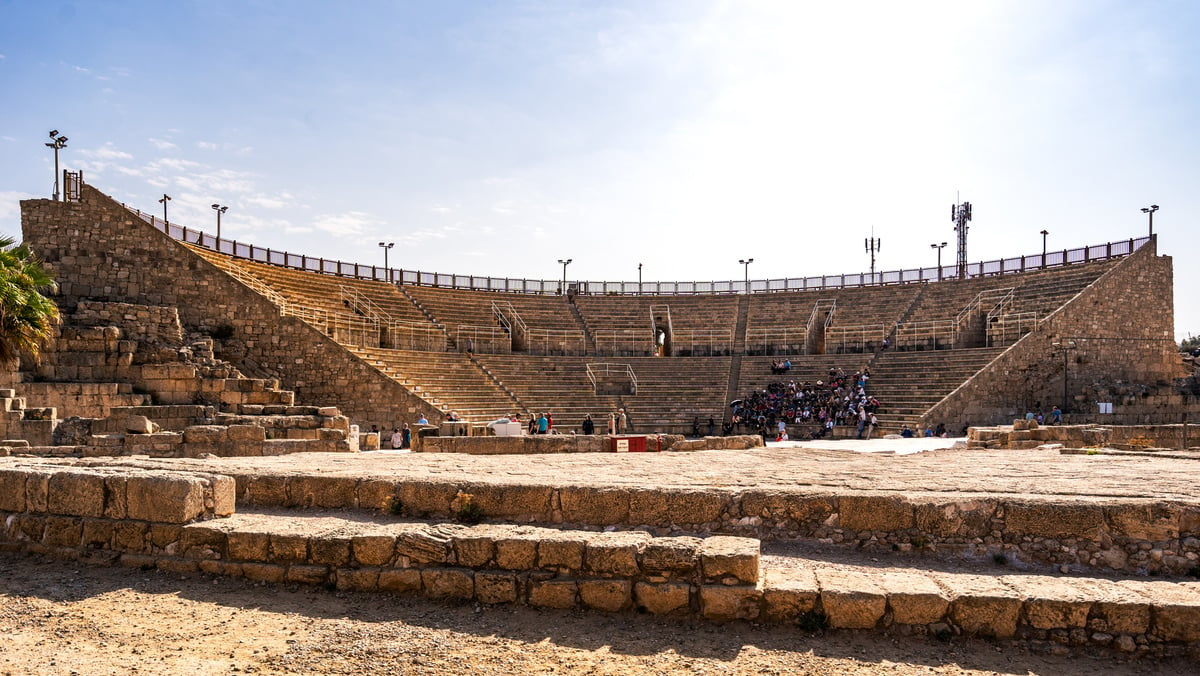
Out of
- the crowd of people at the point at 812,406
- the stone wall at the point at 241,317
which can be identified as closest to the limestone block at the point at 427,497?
the stone wall at the point at 241,317

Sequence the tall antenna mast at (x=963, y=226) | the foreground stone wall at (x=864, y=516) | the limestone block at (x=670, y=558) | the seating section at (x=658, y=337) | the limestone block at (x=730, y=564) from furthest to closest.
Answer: the tall antenna mast at (x=963, y=226) < the seating section at (x=658, y=337) < the foreground stone wall at (x=864, y=516) < the limestone block at (x=670, y=558) < the limestone block at (x=730, y=564)

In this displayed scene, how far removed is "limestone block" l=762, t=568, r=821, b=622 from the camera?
5.21 m

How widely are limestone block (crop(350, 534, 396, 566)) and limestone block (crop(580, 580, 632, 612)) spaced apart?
1764 millimetres

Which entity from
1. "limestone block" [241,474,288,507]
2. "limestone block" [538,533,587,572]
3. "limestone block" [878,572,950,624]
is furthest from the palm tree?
"limestone block" [878,572,950,624]

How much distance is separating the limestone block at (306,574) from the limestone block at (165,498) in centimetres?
131

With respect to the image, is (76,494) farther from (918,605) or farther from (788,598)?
(918,605)

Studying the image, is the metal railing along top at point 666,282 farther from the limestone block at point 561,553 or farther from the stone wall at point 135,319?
the limestone block at point 561,553

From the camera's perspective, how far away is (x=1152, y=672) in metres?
4.69

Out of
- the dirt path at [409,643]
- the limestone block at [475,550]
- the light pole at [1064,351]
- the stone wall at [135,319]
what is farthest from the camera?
the light pole at [1064,351]

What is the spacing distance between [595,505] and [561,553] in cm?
134

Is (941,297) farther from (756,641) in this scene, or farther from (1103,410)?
(756,641)

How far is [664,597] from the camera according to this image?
215 inches

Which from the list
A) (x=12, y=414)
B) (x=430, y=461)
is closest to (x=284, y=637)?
(x=430, y=461)

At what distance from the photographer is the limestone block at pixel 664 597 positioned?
5.43 meters
